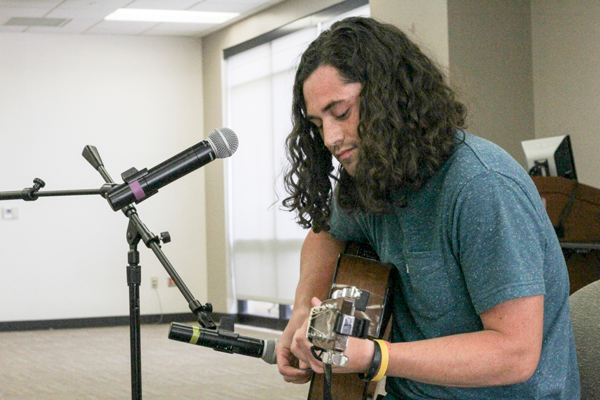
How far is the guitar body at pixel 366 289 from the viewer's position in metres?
1.51

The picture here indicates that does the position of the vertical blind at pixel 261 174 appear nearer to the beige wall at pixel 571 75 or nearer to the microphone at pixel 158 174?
the beige wall at pixel 571 75

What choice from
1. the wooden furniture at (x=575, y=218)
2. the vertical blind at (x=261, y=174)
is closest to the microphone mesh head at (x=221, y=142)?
the wooden furniture at (x=575, y=218)

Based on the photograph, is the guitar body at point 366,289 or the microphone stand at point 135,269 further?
the microphone stand at point 135,269

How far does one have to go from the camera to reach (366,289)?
155 cm

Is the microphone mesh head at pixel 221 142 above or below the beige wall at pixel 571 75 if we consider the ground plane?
below

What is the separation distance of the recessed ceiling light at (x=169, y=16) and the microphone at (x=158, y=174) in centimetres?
596

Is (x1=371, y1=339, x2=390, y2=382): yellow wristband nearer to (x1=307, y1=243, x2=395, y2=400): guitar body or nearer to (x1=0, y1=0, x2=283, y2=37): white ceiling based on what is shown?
(x1=307, y1=243, x2=395, y2=400): guitar body

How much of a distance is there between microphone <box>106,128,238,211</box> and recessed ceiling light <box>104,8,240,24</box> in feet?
19.5

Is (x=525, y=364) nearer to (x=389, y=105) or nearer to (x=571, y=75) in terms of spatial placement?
(x=389, y=105)

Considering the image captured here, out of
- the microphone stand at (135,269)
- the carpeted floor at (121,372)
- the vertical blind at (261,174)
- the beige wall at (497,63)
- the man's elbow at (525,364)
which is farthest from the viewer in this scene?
the vertical blind at (261,174)

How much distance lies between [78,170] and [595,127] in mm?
5161

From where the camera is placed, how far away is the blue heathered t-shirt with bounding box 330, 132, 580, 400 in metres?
1.23

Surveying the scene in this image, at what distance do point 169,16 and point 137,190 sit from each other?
20.7ft

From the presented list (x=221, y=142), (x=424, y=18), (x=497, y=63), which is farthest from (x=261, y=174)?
(x=221, y=142)
